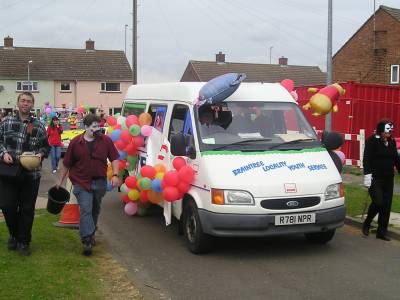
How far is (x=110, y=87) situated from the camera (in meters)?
56.4

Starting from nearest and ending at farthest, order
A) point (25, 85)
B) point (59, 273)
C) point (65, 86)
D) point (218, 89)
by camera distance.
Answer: point (59, 273) < point (218, 89) < point (25, 85) < point (65, 86)

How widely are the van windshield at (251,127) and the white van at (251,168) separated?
0.04 feet

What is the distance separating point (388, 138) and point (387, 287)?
8.88 ft

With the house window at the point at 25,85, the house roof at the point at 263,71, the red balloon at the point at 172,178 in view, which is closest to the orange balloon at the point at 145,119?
the red balloon at the point at 172,178

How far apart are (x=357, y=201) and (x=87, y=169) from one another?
5.87 metres

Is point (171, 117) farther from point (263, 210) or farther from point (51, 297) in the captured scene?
point (51, 297)

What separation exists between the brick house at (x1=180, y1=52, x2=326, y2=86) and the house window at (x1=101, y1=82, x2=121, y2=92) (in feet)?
26.4

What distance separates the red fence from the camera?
1667 cm

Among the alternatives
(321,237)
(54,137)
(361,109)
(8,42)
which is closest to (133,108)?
(321,237)

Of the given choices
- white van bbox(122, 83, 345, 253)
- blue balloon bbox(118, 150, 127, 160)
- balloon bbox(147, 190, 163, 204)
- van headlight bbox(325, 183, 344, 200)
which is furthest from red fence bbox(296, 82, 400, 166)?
van headlight bbox(325, 183, 344, 200)

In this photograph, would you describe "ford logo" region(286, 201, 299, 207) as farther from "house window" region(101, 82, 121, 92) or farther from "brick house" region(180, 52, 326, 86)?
"brick house" region(180, 52, 326, 86)

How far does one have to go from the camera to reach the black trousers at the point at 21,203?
661 centimetres

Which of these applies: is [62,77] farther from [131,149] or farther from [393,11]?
[131,149]

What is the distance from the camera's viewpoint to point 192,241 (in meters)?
7.36
